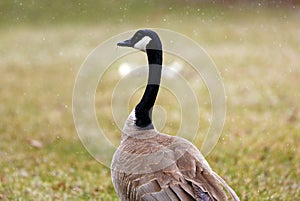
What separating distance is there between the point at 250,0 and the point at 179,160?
18470mm

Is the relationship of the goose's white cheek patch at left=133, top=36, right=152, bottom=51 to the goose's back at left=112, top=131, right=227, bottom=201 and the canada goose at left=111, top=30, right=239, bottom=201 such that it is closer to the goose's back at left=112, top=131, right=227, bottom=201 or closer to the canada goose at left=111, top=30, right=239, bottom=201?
the canada goose at left=111, top=30, right=239, bottom=201

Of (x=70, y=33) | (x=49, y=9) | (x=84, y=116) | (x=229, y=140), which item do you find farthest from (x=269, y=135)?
(x=49, y=9)

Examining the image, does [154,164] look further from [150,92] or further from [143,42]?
[143,42]

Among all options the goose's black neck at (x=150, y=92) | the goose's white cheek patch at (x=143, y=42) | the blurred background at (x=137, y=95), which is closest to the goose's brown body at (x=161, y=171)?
the goose's black neck at (x=150, y=92)

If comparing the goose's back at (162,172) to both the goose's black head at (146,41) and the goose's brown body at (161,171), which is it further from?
the goose's black head at (146,41)

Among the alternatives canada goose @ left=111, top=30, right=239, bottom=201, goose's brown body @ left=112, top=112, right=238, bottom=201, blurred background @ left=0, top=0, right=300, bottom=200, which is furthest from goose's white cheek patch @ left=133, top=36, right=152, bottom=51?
blurred background @ left=0, top=0, right=300, bottom=200

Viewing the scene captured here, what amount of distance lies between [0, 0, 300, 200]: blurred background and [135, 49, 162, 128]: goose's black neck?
129 cm

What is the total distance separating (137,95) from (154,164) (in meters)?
6.40

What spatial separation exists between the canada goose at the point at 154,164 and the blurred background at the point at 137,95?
1.32 metres

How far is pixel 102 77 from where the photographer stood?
12922 mm

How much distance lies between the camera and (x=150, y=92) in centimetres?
505

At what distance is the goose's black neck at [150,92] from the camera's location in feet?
16.3

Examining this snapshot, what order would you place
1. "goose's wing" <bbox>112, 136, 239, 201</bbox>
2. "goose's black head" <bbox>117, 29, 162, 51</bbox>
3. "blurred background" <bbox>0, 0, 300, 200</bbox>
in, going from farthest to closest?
"blurred background" <bbox>0, 0, 300, 200</bbox>, "goose's black head" <bbox>117, 29, 162, 51</bbox>, "goose's wing" <bbox>112, 136, 239, 201</bbox>

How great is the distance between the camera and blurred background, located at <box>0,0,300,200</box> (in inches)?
263
